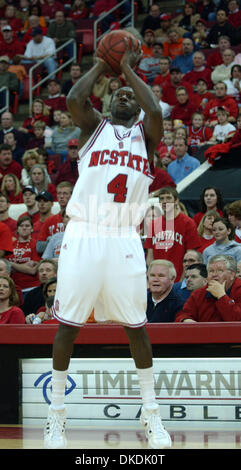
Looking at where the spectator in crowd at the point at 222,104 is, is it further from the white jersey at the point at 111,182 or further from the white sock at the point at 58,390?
the white sock at the point at 58,390

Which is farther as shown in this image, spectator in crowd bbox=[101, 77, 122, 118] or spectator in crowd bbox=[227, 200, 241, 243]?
spectator in crowd bbox=[101, 77, 122, 118]

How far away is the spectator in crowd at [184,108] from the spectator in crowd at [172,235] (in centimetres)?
412

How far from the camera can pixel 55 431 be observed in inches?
181

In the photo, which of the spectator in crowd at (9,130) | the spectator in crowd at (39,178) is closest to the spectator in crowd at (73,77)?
the spectator in crowd at (9,130)

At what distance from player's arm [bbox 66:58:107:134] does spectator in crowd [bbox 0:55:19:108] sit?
35.2ft

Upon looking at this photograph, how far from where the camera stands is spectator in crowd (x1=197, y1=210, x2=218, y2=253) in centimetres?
802

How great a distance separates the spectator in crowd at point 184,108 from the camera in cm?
1198

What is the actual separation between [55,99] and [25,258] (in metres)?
5.97

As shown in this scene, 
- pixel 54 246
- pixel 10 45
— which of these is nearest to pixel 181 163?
pixel 54 246

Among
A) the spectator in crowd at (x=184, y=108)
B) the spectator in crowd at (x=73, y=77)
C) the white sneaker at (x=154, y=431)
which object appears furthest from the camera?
the spectator in crowd at (x=73, y=77)

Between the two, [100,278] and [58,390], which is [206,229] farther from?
[58,390]

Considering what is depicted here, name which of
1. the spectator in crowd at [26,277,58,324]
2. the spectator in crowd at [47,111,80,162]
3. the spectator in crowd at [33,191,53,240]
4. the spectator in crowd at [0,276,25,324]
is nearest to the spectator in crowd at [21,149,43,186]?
the spectator in crowd at [47,111,80,162]

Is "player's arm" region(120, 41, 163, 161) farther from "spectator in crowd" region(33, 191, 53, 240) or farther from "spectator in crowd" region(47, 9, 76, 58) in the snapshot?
"spectator in crowd" region(47, 9, 76, 58)

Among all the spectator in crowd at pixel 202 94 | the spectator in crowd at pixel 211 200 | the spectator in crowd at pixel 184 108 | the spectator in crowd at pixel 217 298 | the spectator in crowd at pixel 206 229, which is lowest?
→ the spectator in crowd at pixel 217 298
